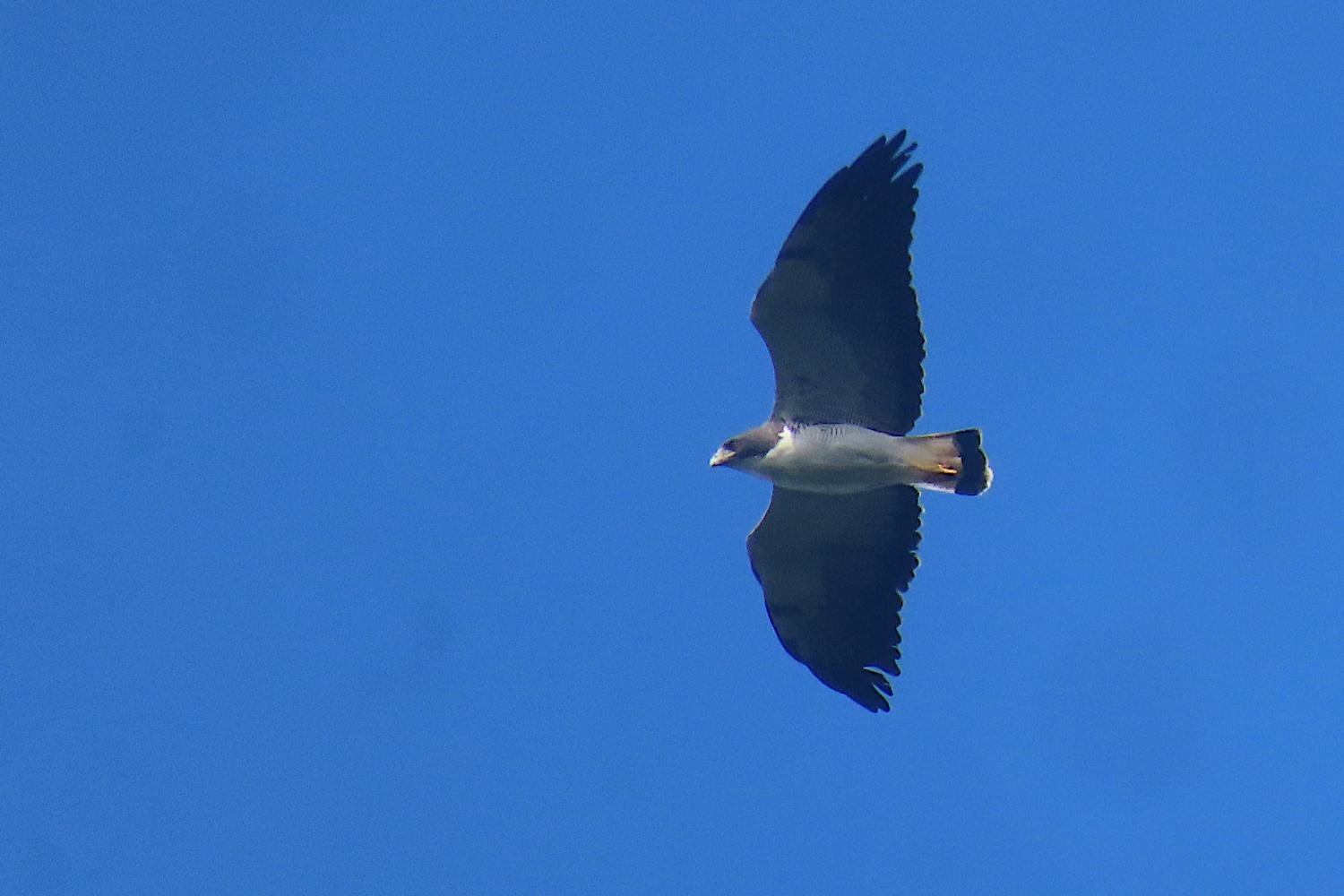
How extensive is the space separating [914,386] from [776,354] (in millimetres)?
1047

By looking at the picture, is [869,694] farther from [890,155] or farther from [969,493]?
[890,155]

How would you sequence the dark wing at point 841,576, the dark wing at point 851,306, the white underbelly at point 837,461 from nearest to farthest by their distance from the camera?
1. the dark wing at point 851,306
2. the white underbelly at point 837,461
3. the dark wing at point 841,576

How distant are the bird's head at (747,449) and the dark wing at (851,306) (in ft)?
0.71

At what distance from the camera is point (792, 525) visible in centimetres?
1538

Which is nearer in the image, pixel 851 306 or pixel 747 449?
pixel 851 306

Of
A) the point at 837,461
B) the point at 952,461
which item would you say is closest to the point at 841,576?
the point at 837,461

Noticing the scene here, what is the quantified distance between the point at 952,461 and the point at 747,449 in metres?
1.52

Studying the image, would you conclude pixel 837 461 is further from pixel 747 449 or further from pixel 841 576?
pixel 841 576

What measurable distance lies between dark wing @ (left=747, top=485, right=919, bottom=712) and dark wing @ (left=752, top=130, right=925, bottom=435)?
2.31 feet

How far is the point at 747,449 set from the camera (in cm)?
1499

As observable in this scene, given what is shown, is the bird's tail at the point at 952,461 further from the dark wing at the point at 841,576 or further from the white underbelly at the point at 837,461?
Answer: the dark wing at the point at 841,576

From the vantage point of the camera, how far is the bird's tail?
14773 mm

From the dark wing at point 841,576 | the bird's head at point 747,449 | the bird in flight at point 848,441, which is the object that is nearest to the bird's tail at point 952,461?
the bird in flight at point 848,441

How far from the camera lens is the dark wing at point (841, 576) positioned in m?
15.1
